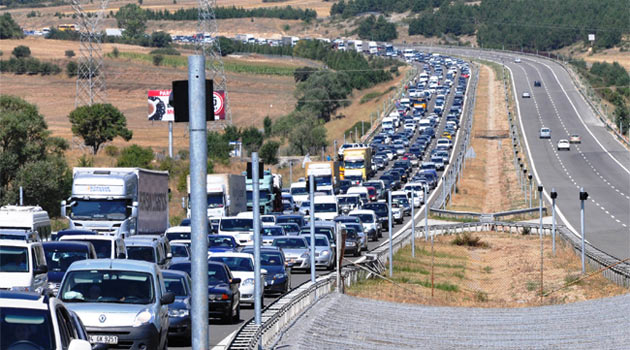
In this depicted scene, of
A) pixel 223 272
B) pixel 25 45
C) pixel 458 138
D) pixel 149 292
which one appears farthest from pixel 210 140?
pixel 25 45

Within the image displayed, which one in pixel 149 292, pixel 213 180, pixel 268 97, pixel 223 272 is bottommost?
pixel 268 97

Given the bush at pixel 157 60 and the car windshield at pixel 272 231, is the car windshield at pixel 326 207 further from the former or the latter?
the bush at pixel 157 60

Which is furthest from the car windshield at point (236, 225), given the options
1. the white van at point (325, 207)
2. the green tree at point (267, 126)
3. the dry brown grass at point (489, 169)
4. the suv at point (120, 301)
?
the green tree at point (267, 126)

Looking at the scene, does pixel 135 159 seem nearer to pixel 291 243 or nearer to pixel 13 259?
pixel 291 243

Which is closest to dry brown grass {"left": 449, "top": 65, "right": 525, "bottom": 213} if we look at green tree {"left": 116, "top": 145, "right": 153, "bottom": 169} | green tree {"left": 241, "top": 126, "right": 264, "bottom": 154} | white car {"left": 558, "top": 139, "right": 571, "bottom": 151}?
white car {"left": 558, "top": 139, "right": 571, "bottom": 151}

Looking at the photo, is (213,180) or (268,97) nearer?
(213,180)

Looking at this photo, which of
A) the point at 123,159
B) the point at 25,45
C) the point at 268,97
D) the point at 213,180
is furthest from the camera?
the point at 25,45

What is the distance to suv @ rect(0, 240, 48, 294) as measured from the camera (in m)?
20.3

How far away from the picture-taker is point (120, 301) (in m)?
17.0

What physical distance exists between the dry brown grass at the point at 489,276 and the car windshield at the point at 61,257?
10.00 meters

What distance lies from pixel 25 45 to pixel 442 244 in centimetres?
15462

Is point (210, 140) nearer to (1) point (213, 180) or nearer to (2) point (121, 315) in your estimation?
(1) point (213, 180)

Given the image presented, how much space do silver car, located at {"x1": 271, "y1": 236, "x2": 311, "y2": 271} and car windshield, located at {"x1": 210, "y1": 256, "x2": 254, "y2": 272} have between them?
8908 mm

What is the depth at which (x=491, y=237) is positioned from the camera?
61250mm
